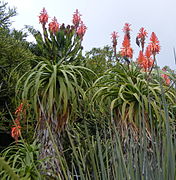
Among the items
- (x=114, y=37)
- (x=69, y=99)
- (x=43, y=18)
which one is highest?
(x=43, y=18)

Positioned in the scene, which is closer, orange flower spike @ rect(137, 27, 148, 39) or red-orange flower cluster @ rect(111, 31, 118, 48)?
orange flower spike @ rect(137, 27, 148, 39)

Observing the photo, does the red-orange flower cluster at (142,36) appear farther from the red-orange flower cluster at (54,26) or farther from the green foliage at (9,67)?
the green foliage at (9,67)

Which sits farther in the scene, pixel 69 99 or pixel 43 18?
pixel 43 18

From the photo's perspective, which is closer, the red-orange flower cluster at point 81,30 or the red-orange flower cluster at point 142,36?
the red-orange flower cluster at point 142,36

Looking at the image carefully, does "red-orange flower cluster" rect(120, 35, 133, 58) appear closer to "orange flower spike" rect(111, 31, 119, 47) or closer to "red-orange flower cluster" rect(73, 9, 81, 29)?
"orange flower spike" rect(111, 31, 119, 47)

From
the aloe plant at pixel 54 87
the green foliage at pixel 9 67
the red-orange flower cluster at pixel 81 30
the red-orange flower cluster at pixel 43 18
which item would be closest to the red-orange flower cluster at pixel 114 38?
the red-orange flower cluster at pixel 81 30

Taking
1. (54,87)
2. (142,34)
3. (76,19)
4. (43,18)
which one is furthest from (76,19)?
(54,87)

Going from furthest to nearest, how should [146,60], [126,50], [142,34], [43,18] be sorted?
[43,18]
[142,34]
[126,50]
[146,60]

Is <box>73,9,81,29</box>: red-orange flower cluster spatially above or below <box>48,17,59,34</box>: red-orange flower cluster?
above

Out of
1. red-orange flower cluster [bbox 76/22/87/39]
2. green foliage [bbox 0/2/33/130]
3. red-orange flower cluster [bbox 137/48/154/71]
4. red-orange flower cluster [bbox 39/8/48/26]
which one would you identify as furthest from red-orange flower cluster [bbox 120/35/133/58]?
green foliage [bbox 0/2/33/130]

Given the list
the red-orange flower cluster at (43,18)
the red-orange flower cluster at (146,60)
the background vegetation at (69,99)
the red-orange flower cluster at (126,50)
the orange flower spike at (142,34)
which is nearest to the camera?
the background vegetation at (69,99)

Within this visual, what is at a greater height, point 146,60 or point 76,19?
point 76,19

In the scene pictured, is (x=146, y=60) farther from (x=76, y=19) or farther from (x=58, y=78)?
(x=76, y=19)

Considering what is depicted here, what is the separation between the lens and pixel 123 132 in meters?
1.81
